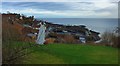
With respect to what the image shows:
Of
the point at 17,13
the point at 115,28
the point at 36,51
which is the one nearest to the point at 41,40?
the point at 36,51

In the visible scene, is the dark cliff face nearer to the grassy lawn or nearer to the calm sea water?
the calm sea water

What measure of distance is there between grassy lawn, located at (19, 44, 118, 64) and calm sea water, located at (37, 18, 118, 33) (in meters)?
0.41

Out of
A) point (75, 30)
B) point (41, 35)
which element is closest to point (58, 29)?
point (75, 30)

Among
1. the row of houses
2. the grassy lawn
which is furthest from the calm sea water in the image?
the grassy lawn

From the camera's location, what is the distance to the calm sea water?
5.00 m

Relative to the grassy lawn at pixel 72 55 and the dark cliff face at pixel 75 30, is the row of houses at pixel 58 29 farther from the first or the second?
the grassy lawn at pixel 72 55

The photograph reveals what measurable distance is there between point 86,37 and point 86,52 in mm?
333

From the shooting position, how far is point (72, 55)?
16.8ft

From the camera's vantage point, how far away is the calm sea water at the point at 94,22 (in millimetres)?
4996

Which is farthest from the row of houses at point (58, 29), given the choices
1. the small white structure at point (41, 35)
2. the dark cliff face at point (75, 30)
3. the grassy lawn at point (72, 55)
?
the grassy lawn at point (72, 55)

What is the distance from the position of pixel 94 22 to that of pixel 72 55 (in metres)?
0.73

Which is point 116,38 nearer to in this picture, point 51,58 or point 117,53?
point 117,53

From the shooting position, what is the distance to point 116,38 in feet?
17.3

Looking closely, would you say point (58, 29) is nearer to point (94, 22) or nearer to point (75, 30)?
point (75, 30)
